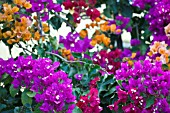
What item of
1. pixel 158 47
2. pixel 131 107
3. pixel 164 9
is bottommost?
pixel 131 107

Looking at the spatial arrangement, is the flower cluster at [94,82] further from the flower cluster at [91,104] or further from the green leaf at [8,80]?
the green leaf at [8,80]

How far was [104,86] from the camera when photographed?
170 centimetres

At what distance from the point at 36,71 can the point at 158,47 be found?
66cm

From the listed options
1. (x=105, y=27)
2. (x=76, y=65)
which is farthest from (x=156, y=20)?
(x=76, y=65)

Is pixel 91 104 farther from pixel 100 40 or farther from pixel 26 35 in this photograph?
pixel 100 40

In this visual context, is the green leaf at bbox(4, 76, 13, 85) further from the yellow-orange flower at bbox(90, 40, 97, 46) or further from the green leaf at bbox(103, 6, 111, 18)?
the green leaf at bbox(103, 6, 111, 18)

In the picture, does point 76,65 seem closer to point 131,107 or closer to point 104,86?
point 104,86

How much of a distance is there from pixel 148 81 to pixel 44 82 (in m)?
0.35

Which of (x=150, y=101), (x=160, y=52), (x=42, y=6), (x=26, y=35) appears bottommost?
(x=150, y=101)

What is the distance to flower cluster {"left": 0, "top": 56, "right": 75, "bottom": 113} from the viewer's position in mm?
1412

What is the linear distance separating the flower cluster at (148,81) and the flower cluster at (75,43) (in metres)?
0.64

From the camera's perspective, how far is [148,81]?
1.52 meters

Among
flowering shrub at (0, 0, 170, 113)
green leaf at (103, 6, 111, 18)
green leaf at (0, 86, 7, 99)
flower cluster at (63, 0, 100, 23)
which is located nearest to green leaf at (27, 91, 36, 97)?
flowering shrub at (0, 0, 170, 113)

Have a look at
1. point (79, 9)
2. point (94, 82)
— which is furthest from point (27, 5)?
point (79, 9)
